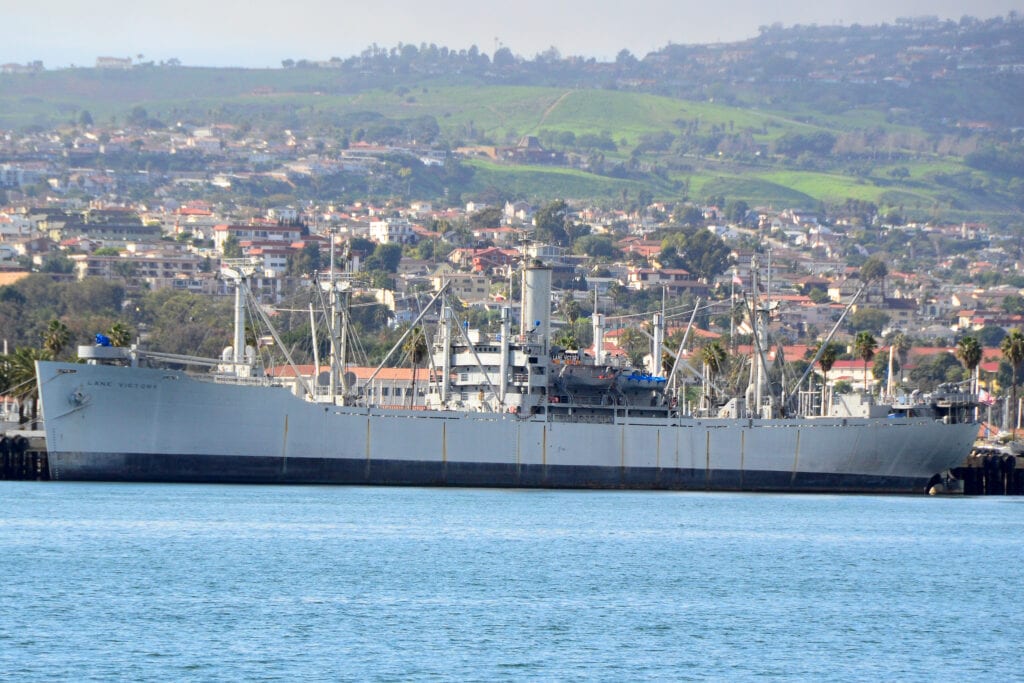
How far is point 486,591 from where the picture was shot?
4444 cm

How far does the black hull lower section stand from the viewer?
70.9 metres

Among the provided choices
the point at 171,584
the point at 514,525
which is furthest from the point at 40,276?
the point at 171,584

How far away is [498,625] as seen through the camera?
131 ft

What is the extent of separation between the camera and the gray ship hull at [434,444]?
6994 centimetres

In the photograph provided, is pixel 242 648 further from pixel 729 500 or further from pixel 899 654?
pixel 729 500

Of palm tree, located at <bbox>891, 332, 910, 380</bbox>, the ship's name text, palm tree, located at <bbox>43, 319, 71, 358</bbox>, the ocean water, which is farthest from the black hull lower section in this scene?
palm tree, located at <bbox>891, 332, 910, 380</bbox>

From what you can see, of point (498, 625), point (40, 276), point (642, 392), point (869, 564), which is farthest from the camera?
point (40, 276)

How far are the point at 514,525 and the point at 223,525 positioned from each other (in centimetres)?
893

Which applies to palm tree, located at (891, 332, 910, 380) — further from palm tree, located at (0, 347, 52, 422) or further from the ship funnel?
palm tree, located at (0, 347, 52, 422)

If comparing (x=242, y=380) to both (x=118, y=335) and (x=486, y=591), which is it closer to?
(x=118, y=335)

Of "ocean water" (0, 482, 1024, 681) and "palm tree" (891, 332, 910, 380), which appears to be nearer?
Answer: "ocean water" (0, 482, 1024, 681)

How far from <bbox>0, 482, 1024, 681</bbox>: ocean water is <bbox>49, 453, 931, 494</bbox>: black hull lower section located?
3.37 m

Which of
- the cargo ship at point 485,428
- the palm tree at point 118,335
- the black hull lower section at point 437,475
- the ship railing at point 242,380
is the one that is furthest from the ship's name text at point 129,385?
the palm tree at point 118,335

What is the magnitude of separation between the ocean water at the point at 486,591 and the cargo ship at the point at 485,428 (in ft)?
11.9
